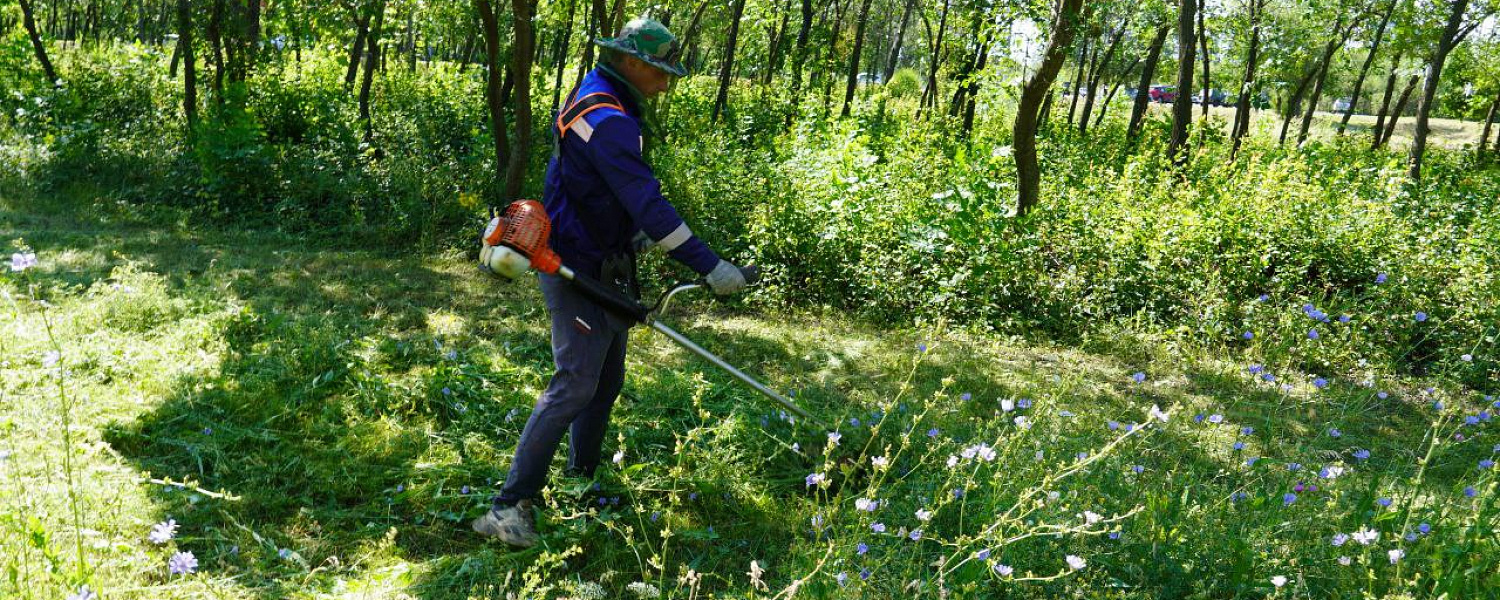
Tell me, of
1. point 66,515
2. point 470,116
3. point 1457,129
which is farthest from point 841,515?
point 1457,129

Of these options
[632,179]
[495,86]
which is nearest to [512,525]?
[632,179]

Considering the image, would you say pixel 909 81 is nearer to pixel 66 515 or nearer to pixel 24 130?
pixel 24 130

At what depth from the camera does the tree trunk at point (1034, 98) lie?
6.69m

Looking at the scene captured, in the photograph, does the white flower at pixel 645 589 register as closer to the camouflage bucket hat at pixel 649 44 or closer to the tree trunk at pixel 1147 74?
the camouflage bucket hat at pixel 649 44

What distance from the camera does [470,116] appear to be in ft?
38.3

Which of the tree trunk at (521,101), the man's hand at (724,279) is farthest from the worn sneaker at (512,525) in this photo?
the tree trunk at (521,101)

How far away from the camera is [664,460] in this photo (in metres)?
3.99

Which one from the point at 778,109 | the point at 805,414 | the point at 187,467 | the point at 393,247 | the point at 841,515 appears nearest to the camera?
the point at 841,515

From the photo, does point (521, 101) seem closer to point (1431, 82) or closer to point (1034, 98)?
point (1034, 98)

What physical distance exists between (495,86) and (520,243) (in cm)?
516

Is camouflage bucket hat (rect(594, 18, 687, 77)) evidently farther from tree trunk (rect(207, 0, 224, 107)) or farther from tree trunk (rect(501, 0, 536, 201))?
tree trunk (rect(207, 0, 224, 107))

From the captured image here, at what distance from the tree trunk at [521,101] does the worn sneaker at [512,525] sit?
15.1ft

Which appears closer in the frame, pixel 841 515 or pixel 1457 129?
pixel 841 515

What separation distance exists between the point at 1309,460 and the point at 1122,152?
8.74 m
